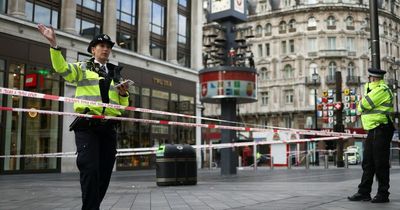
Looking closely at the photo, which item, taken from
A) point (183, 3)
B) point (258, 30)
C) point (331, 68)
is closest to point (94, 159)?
point (183, 3)

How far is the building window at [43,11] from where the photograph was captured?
24719 mm

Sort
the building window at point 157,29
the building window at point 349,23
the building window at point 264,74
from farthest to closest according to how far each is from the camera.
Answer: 1. the building window at point 264,74
2. the building window at point 349,23
3. the building window at point 157,29

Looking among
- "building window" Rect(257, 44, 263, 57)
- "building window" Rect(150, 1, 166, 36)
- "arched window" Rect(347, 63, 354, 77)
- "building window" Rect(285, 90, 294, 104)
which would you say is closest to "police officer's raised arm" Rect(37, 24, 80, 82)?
"building window" Rect(150, 1, 166, 36)

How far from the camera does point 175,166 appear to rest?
1309cm

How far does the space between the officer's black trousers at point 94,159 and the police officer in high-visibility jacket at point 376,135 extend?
4421mm

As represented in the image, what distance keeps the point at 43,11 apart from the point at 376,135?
22194 mm

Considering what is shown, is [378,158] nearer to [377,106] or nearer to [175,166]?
[377,106]

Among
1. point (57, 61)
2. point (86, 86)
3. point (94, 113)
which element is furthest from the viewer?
point (86, 86)

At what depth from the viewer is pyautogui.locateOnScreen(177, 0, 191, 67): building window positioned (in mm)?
36938

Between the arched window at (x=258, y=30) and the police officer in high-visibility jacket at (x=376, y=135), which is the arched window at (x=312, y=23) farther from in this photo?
the police officer in high-visibility jacket at (x=376, y=135)

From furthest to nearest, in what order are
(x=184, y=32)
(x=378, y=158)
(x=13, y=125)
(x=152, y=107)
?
(x=184, y=32)
(x=152, y=107)
(x=13, y=125)
(x=378, y=158)

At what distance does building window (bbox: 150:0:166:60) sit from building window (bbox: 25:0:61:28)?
878 centimetres

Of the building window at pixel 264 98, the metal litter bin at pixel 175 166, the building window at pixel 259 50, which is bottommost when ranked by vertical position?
the metal litter bin at pixel 175 166

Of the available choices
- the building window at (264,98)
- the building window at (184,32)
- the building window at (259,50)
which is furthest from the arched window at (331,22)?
the building window at (184,32)
